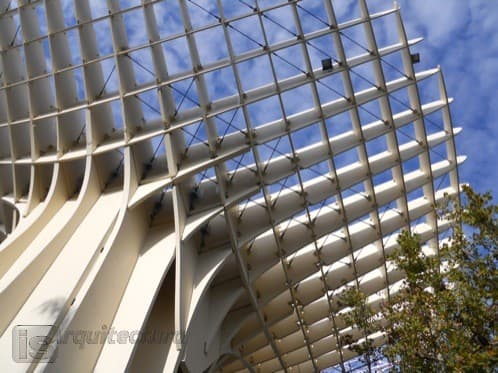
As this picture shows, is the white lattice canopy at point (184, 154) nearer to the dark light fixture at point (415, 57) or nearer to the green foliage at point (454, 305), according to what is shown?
the dark light fixture at point (415, 57)

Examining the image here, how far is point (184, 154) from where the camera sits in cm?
2620

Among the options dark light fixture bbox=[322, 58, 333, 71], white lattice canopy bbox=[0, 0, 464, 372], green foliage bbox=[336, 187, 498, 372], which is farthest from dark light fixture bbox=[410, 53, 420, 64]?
green foliage bbox=[336, 187, 498, 372]

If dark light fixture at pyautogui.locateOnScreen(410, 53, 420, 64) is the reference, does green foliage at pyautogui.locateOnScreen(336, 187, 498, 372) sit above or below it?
below

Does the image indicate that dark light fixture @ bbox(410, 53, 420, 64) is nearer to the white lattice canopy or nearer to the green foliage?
the white lattice canopy

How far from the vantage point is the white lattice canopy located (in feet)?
72.8

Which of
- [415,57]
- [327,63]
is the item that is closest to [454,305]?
[327,63]

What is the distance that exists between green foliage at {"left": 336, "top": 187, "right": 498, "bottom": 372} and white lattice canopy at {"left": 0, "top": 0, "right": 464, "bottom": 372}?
9560 mm

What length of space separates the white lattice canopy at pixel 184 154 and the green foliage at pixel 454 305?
31.4ft

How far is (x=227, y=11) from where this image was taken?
2436 cm

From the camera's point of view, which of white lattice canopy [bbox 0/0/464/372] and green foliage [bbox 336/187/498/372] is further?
white lattice canopy [bbox 0/0/464/372]

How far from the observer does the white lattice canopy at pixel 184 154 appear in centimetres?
2219

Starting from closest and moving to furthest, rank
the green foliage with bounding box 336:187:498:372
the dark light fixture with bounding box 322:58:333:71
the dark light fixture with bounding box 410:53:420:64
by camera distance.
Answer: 1. the green foliage with bounding box 336:187:498:372
2. the dark light fixture with bounding box 322:58:333:71
3. the dark light fixture with bounding box 410:53:420:64

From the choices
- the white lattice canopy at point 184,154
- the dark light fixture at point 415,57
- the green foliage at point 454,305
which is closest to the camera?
the green foliage at point 454,305

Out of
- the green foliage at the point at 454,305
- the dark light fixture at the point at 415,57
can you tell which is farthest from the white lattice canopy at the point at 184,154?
the green foliage at the point at 454,305
